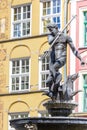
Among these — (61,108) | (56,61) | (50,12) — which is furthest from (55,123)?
(50,12)

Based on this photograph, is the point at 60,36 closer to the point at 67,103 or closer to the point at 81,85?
the point at 67,103

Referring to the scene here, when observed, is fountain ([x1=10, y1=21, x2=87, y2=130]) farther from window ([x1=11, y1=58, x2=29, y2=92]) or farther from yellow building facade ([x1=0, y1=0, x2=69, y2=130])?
window ([x1=11, y1=58, x2=29, y2=92])

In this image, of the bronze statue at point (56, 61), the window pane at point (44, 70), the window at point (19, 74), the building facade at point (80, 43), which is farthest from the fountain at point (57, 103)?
the window at point (19, 74)

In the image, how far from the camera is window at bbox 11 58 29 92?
36531 mm

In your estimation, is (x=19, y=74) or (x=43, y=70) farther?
(x=19, y=74)

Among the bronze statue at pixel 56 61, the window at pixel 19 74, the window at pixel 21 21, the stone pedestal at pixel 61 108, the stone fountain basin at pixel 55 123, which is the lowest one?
the stone fountain basin at pixel 55 123

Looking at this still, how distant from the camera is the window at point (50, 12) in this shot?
36406mm

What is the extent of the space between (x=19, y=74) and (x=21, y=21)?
10.8 feet

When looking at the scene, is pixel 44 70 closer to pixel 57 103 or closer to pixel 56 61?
pixel 56 61

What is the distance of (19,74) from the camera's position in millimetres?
36750

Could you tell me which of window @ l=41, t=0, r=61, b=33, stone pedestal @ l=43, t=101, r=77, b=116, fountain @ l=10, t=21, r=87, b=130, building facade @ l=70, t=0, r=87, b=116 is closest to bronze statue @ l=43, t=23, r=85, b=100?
fountain @ l=10, t=21, r=87, b=130

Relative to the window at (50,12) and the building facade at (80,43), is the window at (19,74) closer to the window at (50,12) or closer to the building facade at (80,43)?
the window at (50,12)

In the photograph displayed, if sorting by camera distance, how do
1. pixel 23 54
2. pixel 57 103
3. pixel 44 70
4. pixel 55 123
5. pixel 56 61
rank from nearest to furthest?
pixel 55 123
pixel 57 103
pixel 56 61
pixel 44 70
pixel 23 54

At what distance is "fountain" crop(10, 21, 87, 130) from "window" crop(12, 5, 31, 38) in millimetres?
21604
